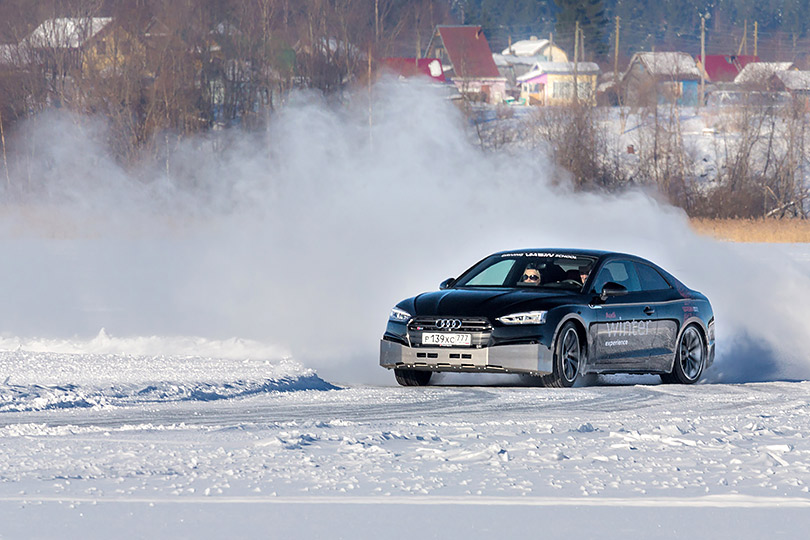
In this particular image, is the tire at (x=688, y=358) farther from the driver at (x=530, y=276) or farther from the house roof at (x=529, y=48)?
the house roof at (x=529, y=48)

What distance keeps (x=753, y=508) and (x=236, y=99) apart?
170 ft

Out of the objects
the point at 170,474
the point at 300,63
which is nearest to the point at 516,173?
the point at 300,63

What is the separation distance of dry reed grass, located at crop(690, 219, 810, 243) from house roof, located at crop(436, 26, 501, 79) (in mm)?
62791

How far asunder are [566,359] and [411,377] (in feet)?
4.99

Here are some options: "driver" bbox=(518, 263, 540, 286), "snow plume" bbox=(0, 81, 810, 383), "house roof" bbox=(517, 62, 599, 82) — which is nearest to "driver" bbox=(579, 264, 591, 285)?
"driver" bbox=(518, 263, 540, 286)

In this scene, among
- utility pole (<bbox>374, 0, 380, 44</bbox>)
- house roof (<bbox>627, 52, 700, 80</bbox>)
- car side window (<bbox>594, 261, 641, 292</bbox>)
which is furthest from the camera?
house roof (<bbox>627, 52, 700, 80</bbox>)

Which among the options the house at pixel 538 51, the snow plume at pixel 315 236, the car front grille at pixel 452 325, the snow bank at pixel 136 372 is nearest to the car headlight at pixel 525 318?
the car front grille at pixel 452 325

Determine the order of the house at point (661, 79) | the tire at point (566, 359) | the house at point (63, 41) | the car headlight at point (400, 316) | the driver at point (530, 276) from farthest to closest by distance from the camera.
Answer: the house at point (661, 79)
the house at point (63, 41)
the driver at point (530, 276)
the car headlight at point (400, 316)
the tire at point (566, 359)

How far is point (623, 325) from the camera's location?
13.1 meters

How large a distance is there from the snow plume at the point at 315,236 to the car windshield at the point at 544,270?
63.2 inches

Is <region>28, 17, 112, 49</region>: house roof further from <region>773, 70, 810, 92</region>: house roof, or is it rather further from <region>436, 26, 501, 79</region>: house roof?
<region>436, 26, 501, 79</region>: house roof

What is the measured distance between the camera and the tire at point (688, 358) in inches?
541

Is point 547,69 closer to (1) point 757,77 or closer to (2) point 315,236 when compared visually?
(1) point 757,77

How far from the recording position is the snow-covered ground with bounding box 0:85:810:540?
21.4 ft
